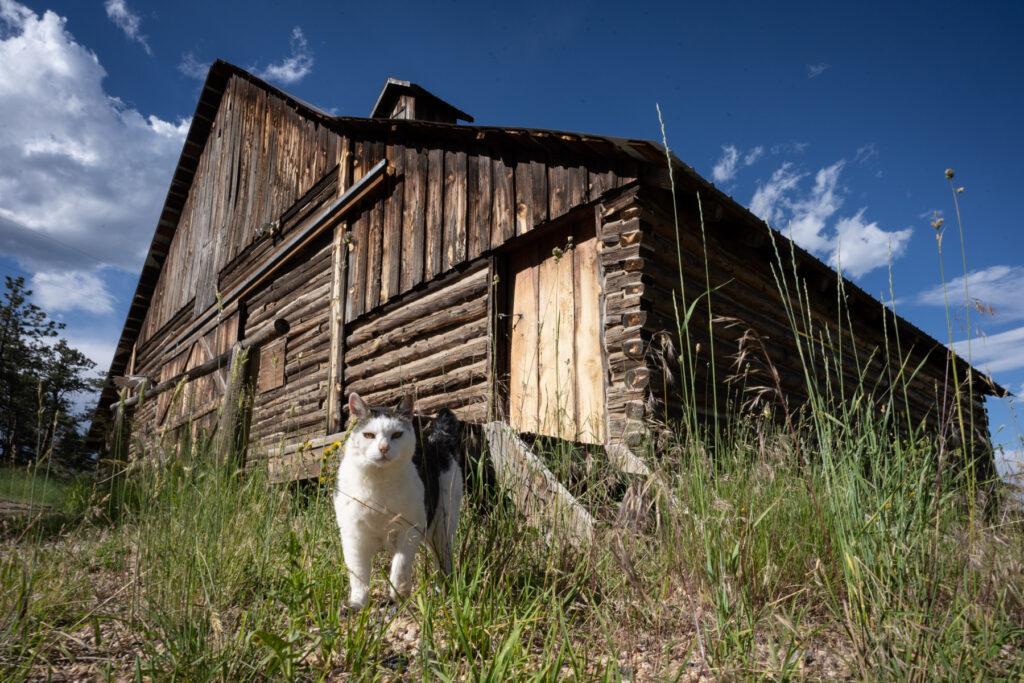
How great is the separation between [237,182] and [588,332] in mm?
11549

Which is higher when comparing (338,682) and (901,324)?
(901,324)

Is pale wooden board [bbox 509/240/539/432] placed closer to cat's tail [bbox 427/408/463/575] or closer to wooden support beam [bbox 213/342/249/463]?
wooden support beam [bbox 213/342/249/463]

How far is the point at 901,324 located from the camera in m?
10.6

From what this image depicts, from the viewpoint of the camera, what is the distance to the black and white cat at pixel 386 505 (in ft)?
7.84

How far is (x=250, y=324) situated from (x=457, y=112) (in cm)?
612

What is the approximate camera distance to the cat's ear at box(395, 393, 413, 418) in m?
2.73

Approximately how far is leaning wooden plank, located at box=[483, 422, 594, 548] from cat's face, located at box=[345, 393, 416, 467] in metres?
0.52

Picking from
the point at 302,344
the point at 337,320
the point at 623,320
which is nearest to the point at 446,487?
the point at 623,320

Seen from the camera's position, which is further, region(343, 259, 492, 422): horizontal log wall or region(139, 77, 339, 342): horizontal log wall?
region(139, 77, 339, 342): horizontal log wall

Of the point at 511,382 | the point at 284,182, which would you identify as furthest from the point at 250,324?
the point at 511,382

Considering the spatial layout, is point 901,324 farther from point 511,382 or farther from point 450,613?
point 450,613

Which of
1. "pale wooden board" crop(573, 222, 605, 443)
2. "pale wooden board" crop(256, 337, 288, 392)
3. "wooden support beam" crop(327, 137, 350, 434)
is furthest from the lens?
"pale wooden board" crop(256, 337, 288, 392)

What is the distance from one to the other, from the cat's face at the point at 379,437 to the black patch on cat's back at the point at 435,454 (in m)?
0.12

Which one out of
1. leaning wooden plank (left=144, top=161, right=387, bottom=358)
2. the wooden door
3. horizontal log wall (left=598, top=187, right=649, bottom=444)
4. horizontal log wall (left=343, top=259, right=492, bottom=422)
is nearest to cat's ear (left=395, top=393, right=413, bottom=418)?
horizontal log wall (left=598, top=187, right=649, bottom=444)
